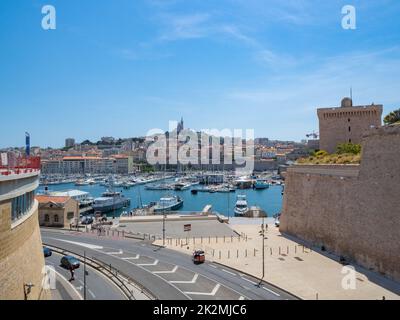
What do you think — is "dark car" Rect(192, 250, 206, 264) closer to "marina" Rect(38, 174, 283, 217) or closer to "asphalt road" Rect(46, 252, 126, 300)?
"asphalt road" Rect(46, 252, 126, 300)

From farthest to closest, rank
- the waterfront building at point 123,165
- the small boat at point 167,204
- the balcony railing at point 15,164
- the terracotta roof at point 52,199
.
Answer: the waterfront building at point 123,165, the small boat at point 167,204, the terracotta roof at point 52,199, the balcony railing at point 15,164

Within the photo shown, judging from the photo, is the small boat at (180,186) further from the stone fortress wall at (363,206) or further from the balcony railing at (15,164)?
the balcony railing at (15,164)

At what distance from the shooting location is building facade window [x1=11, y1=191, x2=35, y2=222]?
9645mm

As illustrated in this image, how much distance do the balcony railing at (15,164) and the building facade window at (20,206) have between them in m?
0.78

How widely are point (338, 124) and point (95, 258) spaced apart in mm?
23791

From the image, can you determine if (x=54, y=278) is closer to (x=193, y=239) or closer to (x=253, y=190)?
(x=193, y=239)

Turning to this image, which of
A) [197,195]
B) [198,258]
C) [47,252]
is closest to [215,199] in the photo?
[197,195]

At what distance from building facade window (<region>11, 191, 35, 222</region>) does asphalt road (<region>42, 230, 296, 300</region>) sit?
23.2 feet

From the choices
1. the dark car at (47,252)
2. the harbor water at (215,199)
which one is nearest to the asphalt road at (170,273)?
the dark car at (47,252)

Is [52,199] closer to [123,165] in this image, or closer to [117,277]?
[117,277]

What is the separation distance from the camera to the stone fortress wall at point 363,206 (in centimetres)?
1683

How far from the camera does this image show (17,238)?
31.6ft

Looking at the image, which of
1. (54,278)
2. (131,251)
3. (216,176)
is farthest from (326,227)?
(216,176)

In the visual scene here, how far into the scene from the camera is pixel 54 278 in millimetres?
16984
